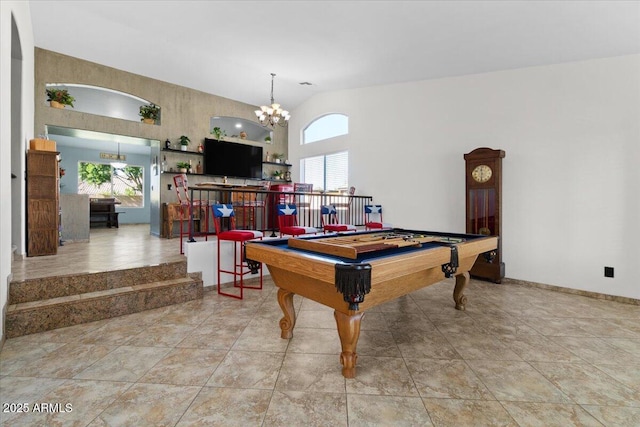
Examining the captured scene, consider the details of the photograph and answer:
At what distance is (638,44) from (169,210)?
311 inches

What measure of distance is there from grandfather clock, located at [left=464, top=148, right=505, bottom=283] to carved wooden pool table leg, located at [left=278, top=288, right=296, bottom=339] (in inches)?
131

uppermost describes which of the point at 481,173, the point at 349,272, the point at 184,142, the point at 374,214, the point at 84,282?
the point at 184,142

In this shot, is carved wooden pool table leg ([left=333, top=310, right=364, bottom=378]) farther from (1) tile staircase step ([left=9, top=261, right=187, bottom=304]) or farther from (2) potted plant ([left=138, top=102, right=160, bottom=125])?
(2) potted plant ([left=138, top=102, right=160, bottom=125])

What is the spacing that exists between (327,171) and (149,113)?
14.2ft

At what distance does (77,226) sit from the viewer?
537 centimetres

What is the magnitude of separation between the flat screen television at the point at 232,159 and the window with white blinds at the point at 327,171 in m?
1.33

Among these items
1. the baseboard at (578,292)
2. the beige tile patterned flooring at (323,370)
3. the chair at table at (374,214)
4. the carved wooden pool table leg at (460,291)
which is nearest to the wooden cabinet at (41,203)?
the beige tile patterned flooring at (323,370)

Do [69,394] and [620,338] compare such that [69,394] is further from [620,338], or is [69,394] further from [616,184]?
[616,184]

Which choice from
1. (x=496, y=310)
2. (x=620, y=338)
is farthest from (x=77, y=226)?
(x=620, y=338)

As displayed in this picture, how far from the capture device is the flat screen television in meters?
7.38

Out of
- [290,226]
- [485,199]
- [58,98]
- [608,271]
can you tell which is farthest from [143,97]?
[608,271]

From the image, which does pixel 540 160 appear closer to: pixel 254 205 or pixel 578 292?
pixel 578 292

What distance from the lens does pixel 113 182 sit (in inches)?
408

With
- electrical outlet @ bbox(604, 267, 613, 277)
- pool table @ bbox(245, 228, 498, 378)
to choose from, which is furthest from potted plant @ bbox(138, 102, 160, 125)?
electrical outlet @ bbox(604, 267, 613, 277)
